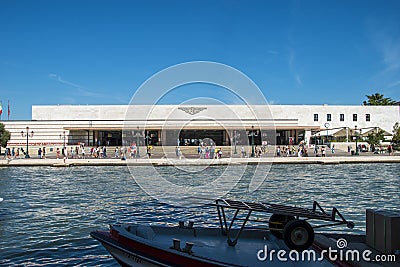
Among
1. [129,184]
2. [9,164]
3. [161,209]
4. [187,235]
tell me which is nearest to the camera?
[187,235]

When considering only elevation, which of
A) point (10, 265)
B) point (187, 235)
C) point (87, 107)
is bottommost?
point (10, 265)

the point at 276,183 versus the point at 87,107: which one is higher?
the point at 87,107

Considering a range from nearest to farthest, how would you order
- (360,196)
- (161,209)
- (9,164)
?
(161,209)
(360,196)
(9,164)

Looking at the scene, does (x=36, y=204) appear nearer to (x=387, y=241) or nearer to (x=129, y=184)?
(x=129, y=184)

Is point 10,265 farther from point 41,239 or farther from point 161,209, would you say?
point 161,209

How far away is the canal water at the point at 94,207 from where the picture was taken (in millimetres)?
11516

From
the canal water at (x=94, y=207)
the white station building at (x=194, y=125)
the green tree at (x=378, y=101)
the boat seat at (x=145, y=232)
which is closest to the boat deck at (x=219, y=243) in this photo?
the boat seat at (x=145, y=232)

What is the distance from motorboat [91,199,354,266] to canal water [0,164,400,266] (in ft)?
9.27

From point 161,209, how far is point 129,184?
11.0m

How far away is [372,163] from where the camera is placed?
48.6 meters

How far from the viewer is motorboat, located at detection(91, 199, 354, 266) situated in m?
6.92

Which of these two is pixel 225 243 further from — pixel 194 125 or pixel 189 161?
pixel 194 125

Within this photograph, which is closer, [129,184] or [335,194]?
[335,194]

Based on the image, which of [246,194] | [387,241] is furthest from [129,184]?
[387,241]
